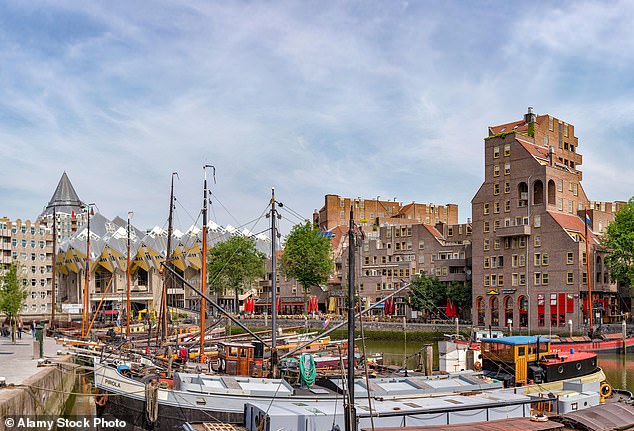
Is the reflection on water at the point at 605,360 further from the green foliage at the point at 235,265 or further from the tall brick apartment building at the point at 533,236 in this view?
the green foliage at the point at 235,265

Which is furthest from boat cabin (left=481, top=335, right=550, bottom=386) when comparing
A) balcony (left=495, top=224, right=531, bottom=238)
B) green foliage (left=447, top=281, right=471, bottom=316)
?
green foliage (left=447, top=281, right=471, bottom=316)

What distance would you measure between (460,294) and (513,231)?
1352 centimetres

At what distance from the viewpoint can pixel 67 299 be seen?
141m

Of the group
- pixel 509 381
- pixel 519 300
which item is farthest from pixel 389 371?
pixel 519 300

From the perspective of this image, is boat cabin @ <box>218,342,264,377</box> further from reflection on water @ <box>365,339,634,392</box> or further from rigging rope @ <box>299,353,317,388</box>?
reflection on water @ <box>365,339,634,392</box>

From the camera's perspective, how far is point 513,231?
3410 inches

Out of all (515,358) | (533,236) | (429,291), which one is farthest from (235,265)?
(515,358)

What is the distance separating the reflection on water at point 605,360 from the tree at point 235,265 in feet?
123

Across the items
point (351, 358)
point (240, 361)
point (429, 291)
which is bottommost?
point (240, 361)

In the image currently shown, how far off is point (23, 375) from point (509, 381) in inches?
914

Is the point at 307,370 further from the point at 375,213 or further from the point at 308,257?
the point at 375,213

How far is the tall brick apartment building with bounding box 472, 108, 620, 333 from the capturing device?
8206cm

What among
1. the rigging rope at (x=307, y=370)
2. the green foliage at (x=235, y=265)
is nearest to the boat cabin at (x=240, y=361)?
the rigging rope at (x=307, y=370)

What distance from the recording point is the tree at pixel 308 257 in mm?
106562
